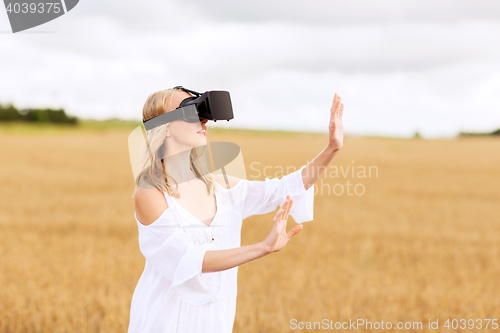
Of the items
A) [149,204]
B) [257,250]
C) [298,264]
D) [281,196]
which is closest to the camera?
[257,250]

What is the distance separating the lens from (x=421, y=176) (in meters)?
19.6

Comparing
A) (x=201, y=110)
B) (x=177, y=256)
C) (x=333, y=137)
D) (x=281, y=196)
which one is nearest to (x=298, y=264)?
(x=281, y=196)

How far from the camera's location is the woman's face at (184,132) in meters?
1.97

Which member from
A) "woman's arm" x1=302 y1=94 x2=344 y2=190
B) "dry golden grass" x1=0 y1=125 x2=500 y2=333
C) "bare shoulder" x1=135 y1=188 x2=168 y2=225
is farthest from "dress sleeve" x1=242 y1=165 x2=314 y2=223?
"dry golden grass" x1=0 y1=125 x2=500 y2=333

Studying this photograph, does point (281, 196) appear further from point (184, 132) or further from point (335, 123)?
point (184, 132)

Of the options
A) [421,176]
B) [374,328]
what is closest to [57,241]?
[374,328]

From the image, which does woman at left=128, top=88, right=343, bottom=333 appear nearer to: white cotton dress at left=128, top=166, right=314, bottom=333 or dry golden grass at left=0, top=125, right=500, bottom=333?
white cotton dress at left=128, top=166, right=314, bottom=333

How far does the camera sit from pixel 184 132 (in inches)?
77.7

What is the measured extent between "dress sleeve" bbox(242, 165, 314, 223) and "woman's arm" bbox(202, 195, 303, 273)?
0.58 m

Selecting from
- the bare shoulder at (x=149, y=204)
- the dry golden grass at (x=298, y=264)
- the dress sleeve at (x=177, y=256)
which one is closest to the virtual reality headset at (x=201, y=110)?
the bare shoulder at (x=149, y=204)

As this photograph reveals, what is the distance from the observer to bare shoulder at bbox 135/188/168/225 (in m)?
1.92

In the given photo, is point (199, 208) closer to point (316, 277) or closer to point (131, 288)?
point (131, 288)

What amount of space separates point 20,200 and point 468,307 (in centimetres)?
1115

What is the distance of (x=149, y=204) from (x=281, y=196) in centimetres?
81
